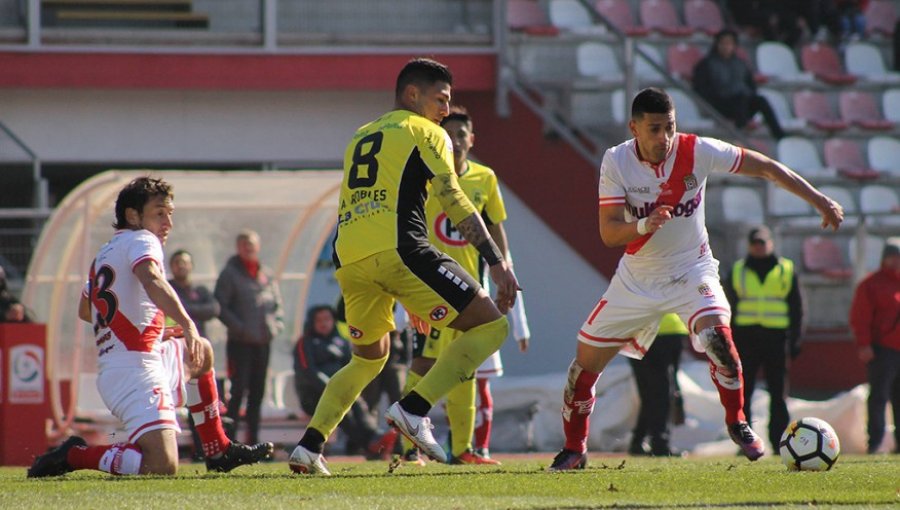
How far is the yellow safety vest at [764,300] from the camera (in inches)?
571

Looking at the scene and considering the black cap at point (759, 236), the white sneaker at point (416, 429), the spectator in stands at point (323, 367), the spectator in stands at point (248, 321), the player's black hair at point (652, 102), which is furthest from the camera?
the spectator in stands at point (323, 367)

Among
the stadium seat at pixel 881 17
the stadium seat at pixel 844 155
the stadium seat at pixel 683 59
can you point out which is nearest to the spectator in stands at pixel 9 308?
the stadium seat at pixel 683 59

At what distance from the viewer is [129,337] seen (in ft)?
28.5

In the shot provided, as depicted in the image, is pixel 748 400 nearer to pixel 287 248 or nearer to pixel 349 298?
pixel 287 248

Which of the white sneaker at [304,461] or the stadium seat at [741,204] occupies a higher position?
the white sneaker at [304,461]

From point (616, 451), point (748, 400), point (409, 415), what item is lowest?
point (616, 451)

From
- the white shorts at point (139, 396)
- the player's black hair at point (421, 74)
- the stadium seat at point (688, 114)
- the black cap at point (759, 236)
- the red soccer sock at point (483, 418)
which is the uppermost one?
the player's black hair at point (421, 74)

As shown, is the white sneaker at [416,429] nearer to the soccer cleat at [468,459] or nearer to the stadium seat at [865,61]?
the soccer cleat at [468,459]

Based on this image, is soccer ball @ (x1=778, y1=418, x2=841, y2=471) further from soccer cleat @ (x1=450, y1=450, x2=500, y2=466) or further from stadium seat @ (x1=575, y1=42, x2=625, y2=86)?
stadium seat @ (x1=575, y1=42, x2=625, y2=86)

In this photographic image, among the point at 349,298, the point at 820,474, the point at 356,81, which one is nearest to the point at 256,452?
the point at 349,298

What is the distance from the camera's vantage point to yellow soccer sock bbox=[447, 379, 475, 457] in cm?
1047

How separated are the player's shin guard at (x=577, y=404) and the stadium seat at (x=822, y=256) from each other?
33.7ft

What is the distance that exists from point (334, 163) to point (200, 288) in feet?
16.4

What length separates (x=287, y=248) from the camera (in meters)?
17.0
